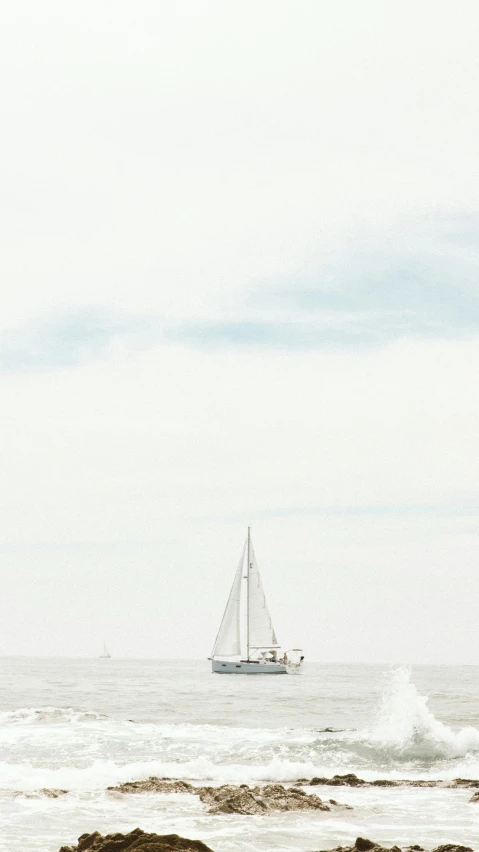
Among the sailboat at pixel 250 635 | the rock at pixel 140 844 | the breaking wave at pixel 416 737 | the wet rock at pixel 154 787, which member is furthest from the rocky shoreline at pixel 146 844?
the sailboat at pixel 250 635

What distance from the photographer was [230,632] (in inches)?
3531

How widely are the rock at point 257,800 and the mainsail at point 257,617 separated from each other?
7387cm

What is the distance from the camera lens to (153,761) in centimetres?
2375

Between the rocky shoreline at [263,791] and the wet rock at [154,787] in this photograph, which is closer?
the rocky shoreline at [263,791]

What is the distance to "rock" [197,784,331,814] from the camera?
16266 mm

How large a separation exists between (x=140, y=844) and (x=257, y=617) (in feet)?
267

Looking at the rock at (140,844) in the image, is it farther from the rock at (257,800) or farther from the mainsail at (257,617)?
the mainsail at (257,617)

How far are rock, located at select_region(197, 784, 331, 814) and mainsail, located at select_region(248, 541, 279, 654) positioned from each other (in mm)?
73867

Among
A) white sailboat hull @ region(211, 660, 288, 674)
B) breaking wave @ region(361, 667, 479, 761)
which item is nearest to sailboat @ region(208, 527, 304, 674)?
white sailboat hull @ region(211, 660, 288, 674)

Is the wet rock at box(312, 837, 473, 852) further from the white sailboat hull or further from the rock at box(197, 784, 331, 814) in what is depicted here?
the white sailboat hull

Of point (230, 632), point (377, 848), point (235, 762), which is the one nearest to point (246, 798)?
point (377, 848)

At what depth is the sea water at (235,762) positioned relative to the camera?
577 inches

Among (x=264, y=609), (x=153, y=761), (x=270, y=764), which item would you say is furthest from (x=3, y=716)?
(x=264, y=609)

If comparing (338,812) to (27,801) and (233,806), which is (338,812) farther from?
(27,801)
